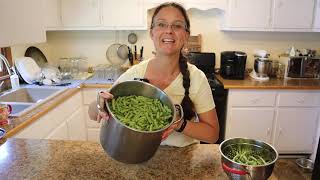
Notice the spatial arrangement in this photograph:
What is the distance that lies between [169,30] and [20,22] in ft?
2.65

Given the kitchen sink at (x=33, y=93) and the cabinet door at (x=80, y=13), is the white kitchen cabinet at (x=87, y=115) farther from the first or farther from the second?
the cabinet door at (x=80, y=13)

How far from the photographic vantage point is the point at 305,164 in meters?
2.88

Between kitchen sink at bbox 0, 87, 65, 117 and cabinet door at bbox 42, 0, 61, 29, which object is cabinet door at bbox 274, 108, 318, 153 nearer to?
kitchen sink at bbox 0, 87, 65, 117

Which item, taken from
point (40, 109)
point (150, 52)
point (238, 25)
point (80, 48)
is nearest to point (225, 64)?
point (238, 25)

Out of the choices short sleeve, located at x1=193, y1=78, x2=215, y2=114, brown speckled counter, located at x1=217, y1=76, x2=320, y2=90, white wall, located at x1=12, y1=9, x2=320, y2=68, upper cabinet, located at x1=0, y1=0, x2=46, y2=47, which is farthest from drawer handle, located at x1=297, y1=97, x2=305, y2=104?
upper cabinet, located at x1=0, y1=0, x2=46, y2=47

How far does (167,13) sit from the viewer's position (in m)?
1.23

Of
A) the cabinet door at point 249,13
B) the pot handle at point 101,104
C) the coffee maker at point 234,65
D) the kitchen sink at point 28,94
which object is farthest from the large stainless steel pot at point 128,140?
the cabinet door at point 249,13

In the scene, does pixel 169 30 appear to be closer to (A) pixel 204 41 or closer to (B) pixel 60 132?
(B) pixel 60 132

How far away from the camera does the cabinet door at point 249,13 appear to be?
2.85m

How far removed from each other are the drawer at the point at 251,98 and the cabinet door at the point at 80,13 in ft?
5.32

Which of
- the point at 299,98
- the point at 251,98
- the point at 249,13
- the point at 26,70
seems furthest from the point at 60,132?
the point at 299,98

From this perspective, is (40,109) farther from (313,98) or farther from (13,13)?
(313,98)

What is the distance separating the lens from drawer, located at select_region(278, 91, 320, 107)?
2754mm

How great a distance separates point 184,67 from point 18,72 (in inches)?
74.5
